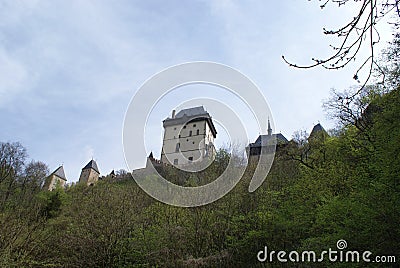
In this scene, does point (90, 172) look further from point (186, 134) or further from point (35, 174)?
point (35, 174)

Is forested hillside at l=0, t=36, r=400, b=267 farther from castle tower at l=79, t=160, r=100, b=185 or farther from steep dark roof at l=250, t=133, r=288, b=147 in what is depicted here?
castle tower at l=79, t=160, r=100, b=185

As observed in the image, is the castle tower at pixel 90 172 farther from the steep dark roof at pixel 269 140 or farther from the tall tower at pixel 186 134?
the steep dark roof at pixel 269 140

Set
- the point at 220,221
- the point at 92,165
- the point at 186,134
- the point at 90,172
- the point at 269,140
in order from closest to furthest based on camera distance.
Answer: the point at 220,221, the point at 269,140, the point at 186,134, the point at 90,172, the point at 92,165

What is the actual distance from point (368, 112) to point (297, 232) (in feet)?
16.3

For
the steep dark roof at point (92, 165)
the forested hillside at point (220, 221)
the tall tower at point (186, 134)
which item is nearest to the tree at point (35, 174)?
the forested hillside at point (220, 221)

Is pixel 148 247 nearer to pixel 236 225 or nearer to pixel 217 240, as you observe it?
pixel 217 240

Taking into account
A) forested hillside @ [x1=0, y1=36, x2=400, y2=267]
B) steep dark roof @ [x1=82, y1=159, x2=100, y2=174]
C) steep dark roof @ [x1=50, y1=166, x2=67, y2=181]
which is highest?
steep dark roof @ [x1=82, y1=159, x2=100, y2=174]

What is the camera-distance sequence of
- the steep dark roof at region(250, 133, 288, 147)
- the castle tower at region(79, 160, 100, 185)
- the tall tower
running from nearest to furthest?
the steep dark roof at region(250, 133, 288, 147) < the tall tower < the castle tower at region(79, 160, 100, 185)

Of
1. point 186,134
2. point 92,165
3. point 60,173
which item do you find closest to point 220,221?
point 186,134

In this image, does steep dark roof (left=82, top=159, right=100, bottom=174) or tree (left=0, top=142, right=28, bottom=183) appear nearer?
tree (left=0, top=142, right=28, bottom=183)

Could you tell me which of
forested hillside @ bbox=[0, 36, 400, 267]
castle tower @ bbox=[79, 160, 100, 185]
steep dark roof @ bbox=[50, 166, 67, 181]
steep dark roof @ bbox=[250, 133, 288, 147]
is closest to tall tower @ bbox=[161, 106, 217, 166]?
steep dark roof @ bbox=[250, 133, 288, 147]

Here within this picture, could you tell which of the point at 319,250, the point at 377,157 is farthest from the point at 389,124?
the point at 319,250

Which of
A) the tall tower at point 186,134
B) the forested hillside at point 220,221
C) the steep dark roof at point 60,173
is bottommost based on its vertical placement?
the forested hillside at point 220,221

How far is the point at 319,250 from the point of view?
662 cm
